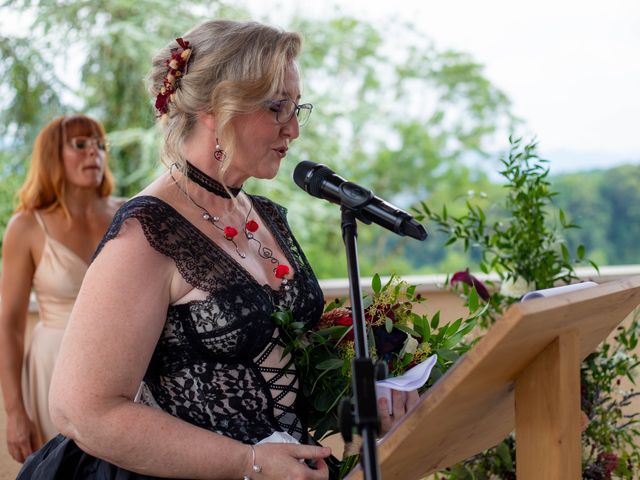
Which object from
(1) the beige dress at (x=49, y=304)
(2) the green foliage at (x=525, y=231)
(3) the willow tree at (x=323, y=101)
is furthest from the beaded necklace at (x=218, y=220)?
(3) the willow tree at (x=323, y=101)

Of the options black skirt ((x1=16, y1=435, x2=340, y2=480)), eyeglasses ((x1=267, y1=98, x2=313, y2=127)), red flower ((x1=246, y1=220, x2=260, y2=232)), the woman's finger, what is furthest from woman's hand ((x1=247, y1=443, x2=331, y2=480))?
eyeglasses ((x1=267, y1=98, x2=313, y2=127))

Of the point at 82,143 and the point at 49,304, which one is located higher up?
the point at 82,143

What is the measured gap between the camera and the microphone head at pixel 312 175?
1.38 m

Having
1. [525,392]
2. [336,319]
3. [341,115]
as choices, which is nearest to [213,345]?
[336,319]

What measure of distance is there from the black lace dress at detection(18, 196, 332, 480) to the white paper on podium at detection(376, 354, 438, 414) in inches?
9.5

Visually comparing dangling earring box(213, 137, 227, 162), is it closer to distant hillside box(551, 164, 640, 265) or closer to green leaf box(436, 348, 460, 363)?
green leaf box(436, 348, 460, 363)

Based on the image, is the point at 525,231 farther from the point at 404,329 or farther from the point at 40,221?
the point at 40,221

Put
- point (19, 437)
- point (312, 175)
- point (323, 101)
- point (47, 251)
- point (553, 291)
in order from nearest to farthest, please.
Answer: point (553, 291), point (312, 175), point (19, 437), point (47, 251), point (323, 101)

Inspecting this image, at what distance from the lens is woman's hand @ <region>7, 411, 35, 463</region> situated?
3018 millimetres

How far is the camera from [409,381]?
1.42m

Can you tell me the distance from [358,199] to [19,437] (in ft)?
7.32

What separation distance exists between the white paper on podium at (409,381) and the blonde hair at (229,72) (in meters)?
0.55

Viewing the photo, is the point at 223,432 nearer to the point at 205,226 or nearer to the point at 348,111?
the point at 205,226

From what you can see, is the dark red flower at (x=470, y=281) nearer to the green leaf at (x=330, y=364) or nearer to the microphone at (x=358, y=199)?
the green leaf at (x=330, y=364)
